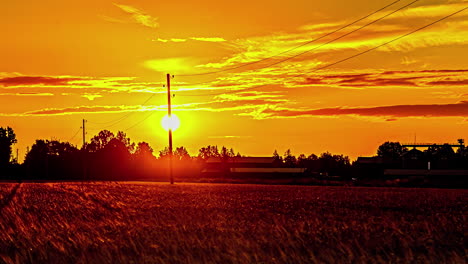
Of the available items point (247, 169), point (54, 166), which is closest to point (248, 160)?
point (247, 169)

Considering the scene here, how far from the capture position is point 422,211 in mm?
37250

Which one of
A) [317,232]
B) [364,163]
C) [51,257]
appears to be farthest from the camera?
[364,163]

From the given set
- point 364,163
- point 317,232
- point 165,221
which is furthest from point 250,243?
point 364,163

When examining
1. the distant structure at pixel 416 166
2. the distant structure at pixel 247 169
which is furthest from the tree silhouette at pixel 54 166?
the distant structure at pixel 416 166

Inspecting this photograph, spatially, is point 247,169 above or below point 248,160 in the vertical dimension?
below

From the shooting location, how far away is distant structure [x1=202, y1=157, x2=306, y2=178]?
150625mm

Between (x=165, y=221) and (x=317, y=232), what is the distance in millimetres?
6489

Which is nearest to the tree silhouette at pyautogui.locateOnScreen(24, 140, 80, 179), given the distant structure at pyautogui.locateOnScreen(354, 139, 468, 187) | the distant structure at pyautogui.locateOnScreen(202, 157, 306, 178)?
the distant structure at pyautogui.locateOnScreen(202, 157, 306, 178)

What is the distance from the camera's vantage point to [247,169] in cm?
16425

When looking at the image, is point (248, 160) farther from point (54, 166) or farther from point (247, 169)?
point (54, 166)

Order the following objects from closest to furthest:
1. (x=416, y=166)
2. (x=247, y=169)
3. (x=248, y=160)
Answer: (x=416, y=166)
(x=247, y=169)
(x=248, y=160)

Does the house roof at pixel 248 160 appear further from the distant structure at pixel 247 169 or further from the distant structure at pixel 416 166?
the distant structure at pixel 416 166

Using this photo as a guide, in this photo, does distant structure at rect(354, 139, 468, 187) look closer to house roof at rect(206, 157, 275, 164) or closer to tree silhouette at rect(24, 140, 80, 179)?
house roof at rect(206, 157, 275, 164)

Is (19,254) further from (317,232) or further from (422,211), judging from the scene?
(422,211)
